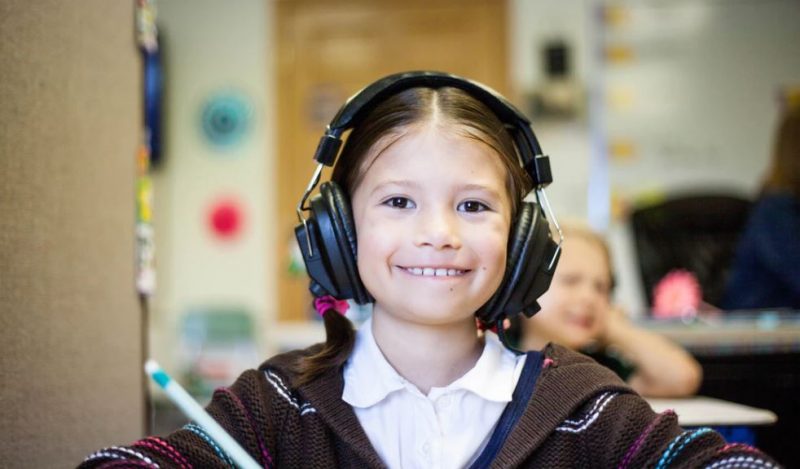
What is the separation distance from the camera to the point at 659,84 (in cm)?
401

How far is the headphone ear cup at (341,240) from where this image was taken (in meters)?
0.91

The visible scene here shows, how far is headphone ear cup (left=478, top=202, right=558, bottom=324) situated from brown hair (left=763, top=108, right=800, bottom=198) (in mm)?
2149

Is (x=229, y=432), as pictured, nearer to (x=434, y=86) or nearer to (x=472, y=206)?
(x=472, y=206)

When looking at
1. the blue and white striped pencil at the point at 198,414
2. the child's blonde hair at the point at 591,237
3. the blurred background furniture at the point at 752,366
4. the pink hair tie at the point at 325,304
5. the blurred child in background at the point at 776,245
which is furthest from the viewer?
the blurred child in background at the point at 776,245

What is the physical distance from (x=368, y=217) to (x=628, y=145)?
3358 millimetres

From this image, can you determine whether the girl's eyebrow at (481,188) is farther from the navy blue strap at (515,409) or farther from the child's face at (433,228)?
the navy blue strap at (515,409)

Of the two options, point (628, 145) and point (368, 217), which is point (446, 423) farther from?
point (628, 145)

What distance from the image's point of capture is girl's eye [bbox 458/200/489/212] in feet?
3.02

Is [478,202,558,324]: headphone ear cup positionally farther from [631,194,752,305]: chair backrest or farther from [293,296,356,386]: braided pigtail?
[631,194,752,305]: chair backrest

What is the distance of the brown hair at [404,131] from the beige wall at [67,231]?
284 mm

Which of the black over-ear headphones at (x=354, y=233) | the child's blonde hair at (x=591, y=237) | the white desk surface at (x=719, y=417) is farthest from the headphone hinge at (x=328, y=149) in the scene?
the child's blonde hair at (x=591, y=237)

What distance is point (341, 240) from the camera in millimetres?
913

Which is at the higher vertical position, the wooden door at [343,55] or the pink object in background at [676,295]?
the wooden door at [343,55]

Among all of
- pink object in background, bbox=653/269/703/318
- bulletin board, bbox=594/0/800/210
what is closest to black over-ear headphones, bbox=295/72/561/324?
pink object in background, bbox=653/269/703/318
